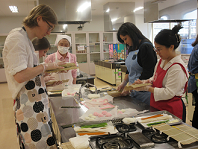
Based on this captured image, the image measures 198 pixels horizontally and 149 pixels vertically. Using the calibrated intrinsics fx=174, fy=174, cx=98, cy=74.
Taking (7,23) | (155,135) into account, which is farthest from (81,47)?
(155,135)

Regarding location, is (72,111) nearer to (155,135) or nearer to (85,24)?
(155,135)

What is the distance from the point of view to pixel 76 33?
29.1ft

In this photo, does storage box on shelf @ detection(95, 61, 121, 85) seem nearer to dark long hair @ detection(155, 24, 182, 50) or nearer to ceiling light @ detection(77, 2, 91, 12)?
ceiling light @ detection(77, 2, 91, 12)

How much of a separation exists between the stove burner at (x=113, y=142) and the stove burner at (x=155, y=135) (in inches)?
5.5

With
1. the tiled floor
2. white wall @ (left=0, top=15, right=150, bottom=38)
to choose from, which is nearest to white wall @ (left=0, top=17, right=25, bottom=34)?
white wall @ (left=0, top=15, right=150, bottom=38)

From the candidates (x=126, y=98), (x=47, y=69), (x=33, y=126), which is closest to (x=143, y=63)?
(x=126, y=98)

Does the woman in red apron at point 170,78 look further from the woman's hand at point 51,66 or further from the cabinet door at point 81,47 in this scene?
the cabinet door at point 81,47

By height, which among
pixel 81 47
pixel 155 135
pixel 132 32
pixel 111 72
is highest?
pixel 81 47

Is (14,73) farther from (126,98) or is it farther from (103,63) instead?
(103,63)

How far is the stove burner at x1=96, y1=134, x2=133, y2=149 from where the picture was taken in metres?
0.92

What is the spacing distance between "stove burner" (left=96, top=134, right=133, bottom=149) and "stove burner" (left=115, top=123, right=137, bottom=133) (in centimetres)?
10

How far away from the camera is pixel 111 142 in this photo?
97cm

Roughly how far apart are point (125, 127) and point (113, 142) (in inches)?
8.4

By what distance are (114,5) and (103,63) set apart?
7.97 ft
